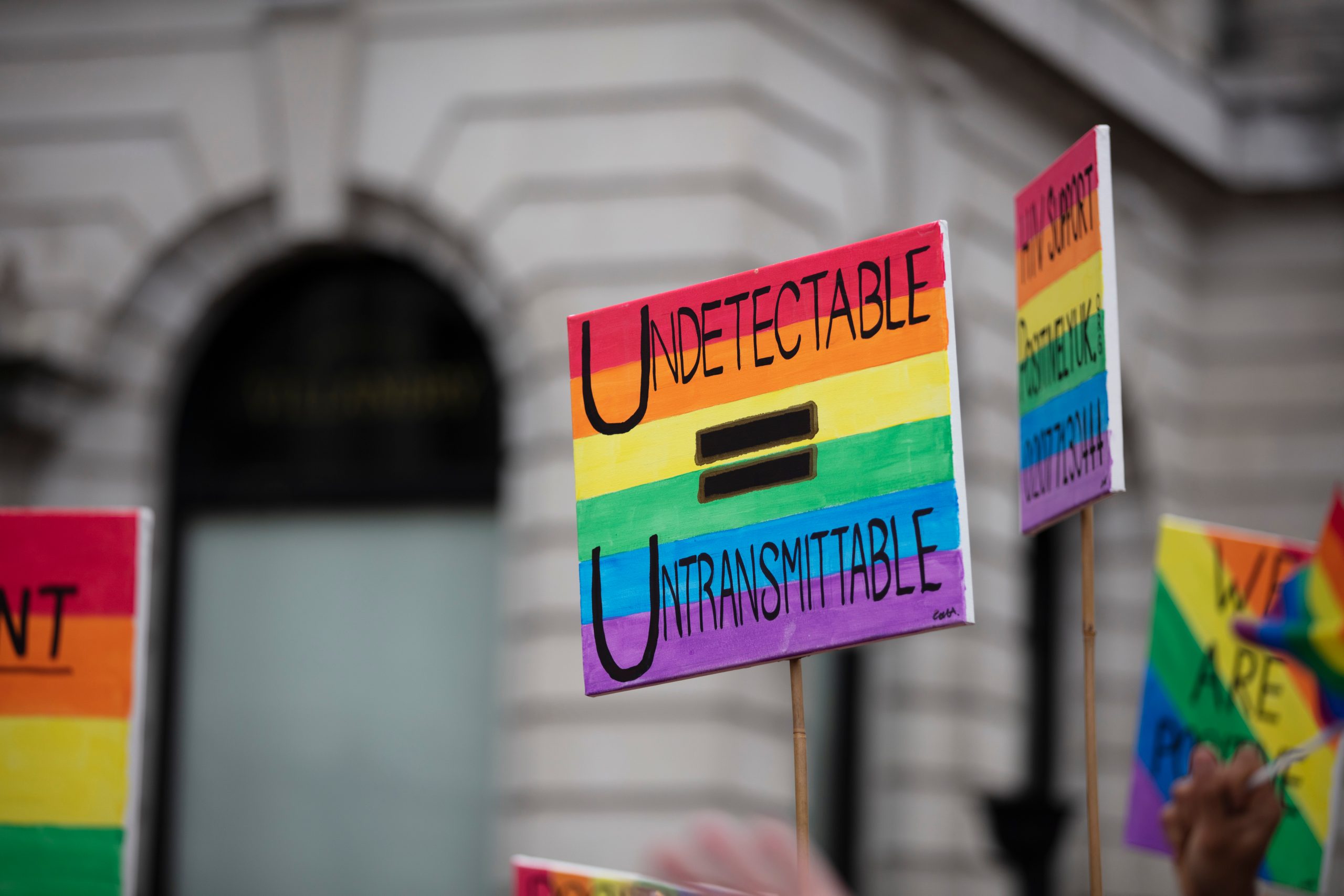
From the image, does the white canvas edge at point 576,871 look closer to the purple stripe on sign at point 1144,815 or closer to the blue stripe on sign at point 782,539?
the blue stripe on sign at point 782,539

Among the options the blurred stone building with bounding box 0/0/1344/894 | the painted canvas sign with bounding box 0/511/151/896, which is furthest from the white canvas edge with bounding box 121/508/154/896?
the blurred stone building with bounding box 0/0/1344/894

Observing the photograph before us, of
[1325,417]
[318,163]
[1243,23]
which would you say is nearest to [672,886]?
[318,163]

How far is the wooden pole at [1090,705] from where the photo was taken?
3.56 metres

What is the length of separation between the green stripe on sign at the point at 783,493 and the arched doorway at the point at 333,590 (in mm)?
4138

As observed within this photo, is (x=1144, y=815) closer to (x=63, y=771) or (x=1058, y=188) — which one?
(x=1058, y=188)

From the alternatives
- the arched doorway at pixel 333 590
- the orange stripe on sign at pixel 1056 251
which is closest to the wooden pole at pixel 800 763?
the orange stripe on sign at pixel 1056 251

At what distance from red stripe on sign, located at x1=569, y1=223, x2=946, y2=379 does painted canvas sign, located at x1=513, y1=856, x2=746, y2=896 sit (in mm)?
1020

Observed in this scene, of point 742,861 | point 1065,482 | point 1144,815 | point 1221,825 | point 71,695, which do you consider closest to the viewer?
point 742,861

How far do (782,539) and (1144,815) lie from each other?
195cm

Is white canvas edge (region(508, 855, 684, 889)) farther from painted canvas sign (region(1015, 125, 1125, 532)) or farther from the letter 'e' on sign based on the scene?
painted canvas sign (region(1015, 125, 1125, 532))

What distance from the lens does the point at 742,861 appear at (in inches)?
93.6

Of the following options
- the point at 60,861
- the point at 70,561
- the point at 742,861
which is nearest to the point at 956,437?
the point at 742,861

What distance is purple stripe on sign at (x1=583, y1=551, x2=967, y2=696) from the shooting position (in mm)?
3061

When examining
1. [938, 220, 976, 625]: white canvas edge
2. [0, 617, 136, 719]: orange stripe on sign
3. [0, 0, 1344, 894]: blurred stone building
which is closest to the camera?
[938, 220, 976, 625]: white canvas edge
